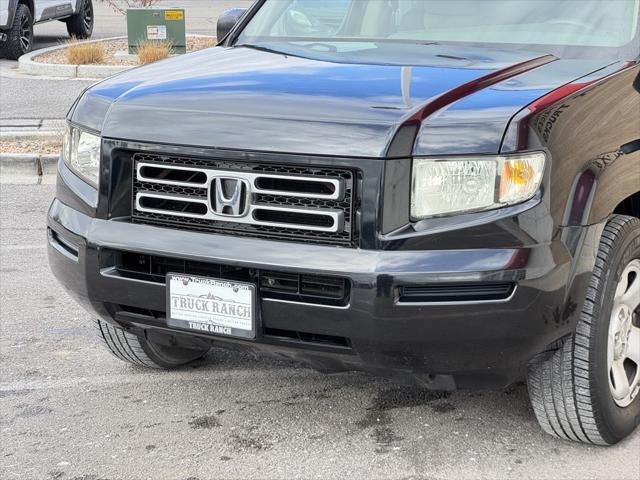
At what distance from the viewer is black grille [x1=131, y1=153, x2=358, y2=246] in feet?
10.4

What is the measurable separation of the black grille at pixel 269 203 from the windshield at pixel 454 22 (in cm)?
131

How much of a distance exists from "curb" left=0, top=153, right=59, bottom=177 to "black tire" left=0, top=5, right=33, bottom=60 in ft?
22.0

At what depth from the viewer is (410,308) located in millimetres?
3092

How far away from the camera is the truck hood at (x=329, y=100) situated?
3.13 metres

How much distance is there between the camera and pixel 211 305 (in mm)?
3336

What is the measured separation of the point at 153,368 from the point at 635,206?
2.11 m

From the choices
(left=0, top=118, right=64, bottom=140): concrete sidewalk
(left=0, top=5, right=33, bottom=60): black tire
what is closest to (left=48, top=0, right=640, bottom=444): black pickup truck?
(left=0, top=118, right=64, bottom=140): concrete sidewalk

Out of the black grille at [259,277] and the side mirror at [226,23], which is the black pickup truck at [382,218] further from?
the side mirror at [226,23]

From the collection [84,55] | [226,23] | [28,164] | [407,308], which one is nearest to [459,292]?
[407,308]

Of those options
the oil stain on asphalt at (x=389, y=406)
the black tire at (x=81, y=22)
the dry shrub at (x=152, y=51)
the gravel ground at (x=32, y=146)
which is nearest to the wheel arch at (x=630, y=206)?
the oil stain on asphalt at (x=389, y=406)

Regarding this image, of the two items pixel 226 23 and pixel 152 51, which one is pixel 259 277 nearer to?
pixel 226 23

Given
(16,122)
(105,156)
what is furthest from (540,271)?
(16,122)

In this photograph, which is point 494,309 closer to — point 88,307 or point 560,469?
point 560,469

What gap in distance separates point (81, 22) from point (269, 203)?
49.4 ft
